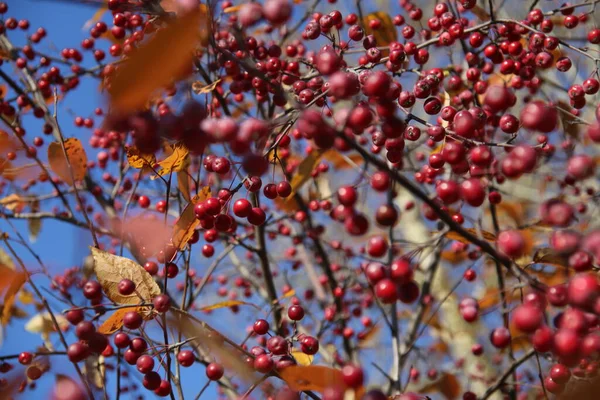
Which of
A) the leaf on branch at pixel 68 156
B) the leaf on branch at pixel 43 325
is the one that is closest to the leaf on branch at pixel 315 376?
the leaf on branch at pixel 68 156

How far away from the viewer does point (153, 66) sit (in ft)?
2.30

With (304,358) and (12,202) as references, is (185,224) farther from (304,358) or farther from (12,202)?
(12,202)

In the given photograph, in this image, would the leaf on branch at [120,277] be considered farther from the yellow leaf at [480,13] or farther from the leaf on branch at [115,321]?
the yellow leaf at [480,13]

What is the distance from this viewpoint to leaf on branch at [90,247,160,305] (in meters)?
1.31

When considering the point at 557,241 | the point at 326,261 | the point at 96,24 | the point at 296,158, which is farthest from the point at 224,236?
the point at 557,241

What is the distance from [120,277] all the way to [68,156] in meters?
0.77

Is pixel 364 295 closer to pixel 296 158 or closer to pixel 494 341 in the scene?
pixel 296 158

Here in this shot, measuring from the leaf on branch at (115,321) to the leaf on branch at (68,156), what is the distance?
61cm

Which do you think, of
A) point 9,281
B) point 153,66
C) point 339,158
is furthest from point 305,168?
point 153,66

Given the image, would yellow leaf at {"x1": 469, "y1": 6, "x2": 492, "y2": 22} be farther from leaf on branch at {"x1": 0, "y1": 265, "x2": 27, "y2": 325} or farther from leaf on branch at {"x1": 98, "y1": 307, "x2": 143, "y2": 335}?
leaf on branch at {"x1": 0, "y1": 265, "x2": 27, "y2": 325}

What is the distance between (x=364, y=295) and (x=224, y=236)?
1.26 meters

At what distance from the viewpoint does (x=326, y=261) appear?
286 centimetres

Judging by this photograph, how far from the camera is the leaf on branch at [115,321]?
128 centimetres

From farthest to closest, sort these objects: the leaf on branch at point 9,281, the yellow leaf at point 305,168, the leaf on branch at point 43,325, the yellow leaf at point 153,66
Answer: the leaf on branch at point 43,325 → the yellow leaf at point 305,168 → the leaf on branch at point 9,281 → the yellow leaf at point 153,66
